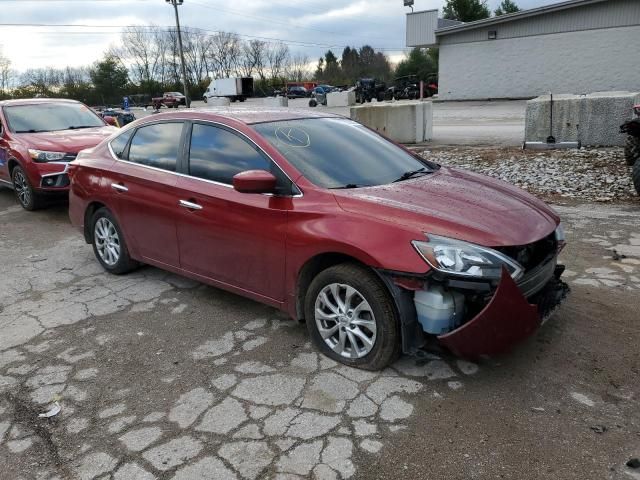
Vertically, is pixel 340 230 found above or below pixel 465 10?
below

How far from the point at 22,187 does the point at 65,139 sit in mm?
1083

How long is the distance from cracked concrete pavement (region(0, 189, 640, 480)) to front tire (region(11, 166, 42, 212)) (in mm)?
4079

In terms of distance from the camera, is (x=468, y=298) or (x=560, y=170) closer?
(x=468, y=298)

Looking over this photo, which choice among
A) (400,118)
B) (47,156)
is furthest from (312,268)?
(400,118)

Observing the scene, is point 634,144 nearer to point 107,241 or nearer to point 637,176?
point 637,176

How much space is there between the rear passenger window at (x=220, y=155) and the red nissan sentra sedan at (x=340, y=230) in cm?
1

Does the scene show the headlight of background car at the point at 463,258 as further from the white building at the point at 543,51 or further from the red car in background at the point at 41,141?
the white building at the point at 543,51

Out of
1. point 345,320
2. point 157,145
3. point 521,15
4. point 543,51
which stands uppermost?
point 521,15

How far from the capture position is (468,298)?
2.96 metres

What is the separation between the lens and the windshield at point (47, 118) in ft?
28.3

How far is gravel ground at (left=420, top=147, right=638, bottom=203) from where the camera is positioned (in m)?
7.75

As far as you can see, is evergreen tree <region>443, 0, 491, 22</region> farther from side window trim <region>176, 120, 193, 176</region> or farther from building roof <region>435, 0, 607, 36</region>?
side window trim <region>176, 120, 193, 176</region>

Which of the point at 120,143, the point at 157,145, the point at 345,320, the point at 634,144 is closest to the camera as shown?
the point at 345,320

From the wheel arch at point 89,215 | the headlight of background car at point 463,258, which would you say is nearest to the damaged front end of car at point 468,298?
the headlight of background car at point 463,258
